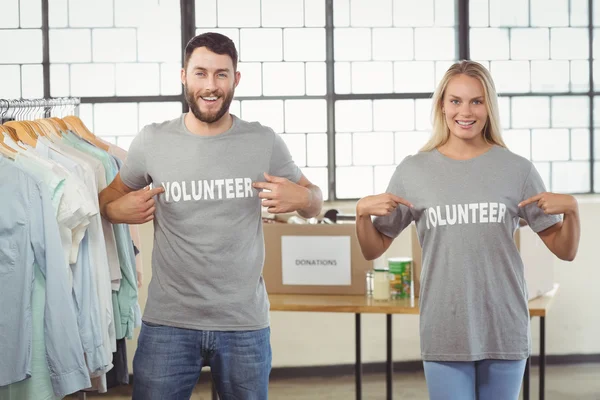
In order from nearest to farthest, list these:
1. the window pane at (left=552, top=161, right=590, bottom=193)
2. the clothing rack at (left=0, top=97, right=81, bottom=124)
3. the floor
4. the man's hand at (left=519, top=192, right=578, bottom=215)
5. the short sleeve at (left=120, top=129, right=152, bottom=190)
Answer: the man's hand at (left=519, top=192, right=578, bottom=215), the short sleeve at (left=120, top=129, right=152, bottom=190), the clothing rack at (left=0, top=97, right=81, bottom=124), the floor, the window pane at (left=552, top=161, right=590, bottom=193)

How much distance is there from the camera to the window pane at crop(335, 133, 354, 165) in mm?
5293

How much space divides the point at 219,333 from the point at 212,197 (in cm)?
39

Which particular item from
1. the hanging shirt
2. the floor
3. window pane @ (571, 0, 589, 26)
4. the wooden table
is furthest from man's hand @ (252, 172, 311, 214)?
window pane @ (571, 0, 589, 26)

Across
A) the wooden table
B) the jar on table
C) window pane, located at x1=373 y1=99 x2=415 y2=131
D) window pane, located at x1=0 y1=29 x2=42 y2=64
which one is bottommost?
the wooden table

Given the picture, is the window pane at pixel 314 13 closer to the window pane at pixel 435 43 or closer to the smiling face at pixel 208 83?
the window pane at pixel 435 43

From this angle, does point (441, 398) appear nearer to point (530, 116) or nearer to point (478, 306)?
point (478, 306)

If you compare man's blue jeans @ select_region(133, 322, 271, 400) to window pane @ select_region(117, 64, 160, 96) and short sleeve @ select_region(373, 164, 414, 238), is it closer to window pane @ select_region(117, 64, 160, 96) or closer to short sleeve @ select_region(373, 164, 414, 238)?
short sleeve @ select_region(373, 164, 414, 238)

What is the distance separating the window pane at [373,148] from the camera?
530 cm

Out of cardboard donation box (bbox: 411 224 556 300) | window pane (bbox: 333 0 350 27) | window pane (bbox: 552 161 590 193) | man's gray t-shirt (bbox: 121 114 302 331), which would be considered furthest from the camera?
window pane (bbox: 552 161 590 193)

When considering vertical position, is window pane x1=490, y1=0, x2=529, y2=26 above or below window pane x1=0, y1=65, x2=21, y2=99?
above

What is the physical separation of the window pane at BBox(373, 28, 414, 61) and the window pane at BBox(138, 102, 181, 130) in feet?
4.20

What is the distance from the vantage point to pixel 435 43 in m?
5.30

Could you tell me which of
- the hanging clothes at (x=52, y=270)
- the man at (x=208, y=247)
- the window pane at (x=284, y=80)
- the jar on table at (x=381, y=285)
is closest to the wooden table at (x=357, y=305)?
the jar on table at (x=381, y=285)

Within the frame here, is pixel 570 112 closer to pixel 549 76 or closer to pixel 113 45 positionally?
pixel 549 76
